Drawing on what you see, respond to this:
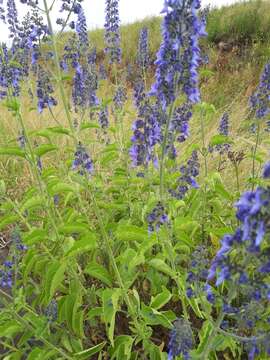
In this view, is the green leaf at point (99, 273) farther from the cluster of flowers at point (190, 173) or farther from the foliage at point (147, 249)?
the cluster of flowers at point (190, 173)

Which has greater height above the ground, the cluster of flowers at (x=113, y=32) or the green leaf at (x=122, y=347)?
the cluster of flowers at (x=113, y=32)

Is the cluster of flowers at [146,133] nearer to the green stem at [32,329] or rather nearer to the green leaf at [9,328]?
the green stem at [32,329]

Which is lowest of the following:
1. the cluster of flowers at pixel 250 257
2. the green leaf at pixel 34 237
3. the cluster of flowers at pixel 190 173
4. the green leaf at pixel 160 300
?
the green leaf at pixel 160 300

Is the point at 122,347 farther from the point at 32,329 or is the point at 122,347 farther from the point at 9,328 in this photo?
the point at 9,328

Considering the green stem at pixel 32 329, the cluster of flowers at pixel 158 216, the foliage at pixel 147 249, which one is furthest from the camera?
the green stem at pixel 32 329

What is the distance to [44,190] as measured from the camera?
2.85 meters

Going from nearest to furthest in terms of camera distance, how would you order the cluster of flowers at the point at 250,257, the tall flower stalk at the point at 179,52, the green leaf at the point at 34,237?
the cluster of flowers at the point at 250,257 → the tall flower stalk at the point at 179,52 → the green leaf at the point at 34,237

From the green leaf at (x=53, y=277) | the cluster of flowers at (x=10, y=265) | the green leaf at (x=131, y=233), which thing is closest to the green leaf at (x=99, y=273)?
the green leaf at (x=53, y=277)

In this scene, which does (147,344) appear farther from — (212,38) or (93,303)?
(212,38)

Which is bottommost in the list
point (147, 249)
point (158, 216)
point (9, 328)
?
point (9, 328)

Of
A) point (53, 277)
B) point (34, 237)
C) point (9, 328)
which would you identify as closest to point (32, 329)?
point (9, 328)

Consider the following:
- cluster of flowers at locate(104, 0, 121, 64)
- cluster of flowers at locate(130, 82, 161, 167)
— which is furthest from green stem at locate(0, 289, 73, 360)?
cluster of flowers at locate(104, 0, 121, 64)

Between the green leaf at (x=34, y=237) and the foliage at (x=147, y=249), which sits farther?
the green leaf at (x=34, y=237)

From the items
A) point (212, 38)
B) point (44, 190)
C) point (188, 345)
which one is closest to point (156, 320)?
point (188, 345)
